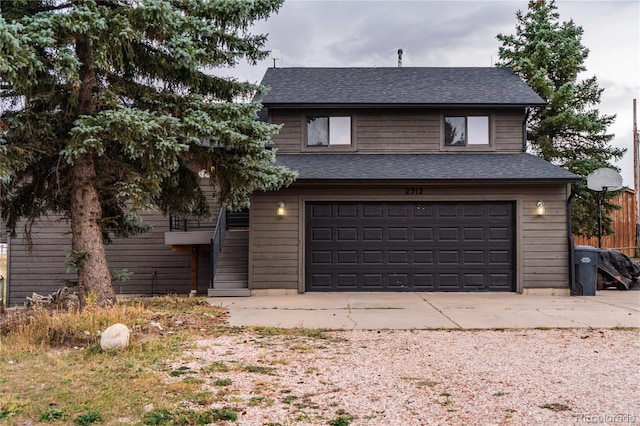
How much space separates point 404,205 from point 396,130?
209cm

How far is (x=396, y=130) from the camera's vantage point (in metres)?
11.9

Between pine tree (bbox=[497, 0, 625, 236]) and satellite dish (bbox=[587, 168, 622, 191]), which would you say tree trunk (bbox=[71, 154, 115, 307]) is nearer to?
satellite dish (bbox=[587, 168, 622, 191])

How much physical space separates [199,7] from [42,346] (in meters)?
5.18

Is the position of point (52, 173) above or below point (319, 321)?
above


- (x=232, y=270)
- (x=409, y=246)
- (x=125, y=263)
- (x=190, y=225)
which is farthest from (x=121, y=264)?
(x=409, y=246)

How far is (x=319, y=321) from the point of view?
7.39m

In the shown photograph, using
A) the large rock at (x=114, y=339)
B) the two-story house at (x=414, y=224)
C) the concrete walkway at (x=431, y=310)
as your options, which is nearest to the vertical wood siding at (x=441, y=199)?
the two-story house at (x=414, y=224)

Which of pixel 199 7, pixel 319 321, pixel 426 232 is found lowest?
pixel 319 321

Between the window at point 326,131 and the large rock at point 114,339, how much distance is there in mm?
7556

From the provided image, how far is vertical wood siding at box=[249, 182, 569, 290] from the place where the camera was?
10.6 meters

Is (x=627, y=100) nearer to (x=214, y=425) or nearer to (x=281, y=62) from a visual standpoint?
(x=281, y=62)

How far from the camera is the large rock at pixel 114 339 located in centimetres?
514

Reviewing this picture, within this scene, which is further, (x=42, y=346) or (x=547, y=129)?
(x=547, y=129)

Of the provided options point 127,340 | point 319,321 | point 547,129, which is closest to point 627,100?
point 547,129
